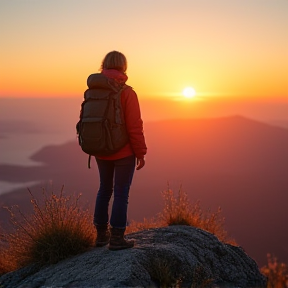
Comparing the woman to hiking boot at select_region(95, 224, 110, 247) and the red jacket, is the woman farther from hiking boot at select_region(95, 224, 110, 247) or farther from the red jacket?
hiking boot at select_region(95, 224, 110, 247)

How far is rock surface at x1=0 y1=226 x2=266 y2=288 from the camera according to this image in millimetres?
3823

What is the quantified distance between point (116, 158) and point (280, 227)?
213 feet

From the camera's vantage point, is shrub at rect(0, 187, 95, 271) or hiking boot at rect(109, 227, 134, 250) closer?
hiking boot at rect(109, 227, 134, 250)

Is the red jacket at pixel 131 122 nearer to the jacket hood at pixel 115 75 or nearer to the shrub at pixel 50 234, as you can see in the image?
the jacket hood at pixel 115 75

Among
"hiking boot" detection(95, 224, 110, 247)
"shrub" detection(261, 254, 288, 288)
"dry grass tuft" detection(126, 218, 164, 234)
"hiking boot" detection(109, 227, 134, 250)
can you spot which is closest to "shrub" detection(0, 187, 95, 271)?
"hiking boot" detection(95, 224, 110, 247)

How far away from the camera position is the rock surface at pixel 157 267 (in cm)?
382

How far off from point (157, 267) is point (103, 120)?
1.48 meters

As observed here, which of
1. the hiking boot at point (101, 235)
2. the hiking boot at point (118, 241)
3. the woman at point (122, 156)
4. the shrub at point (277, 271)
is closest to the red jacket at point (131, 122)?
the woman at point (122, 156)

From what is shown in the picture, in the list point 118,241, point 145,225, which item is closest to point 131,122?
point 118,241

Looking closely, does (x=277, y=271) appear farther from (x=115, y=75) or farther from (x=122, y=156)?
(x=115, y=75)

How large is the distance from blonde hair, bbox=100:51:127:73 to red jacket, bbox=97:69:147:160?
0.06m

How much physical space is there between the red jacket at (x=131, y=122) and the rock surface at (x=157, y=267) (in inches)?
38.5

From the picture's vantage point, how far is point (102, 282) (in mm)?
3645

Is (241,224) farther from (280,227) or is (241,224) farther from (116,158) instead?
(116,158)
